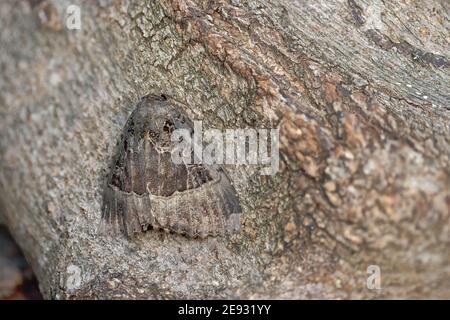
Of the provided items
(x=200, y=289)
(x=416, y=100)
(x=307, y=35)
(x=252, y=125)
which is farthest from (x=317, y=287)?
(x=307, y=35)

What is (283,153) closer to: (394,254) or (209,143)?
(209,143)

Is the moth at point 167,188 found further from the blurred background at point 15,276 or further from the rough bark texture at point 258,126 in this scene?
the blurred background at point 15,276

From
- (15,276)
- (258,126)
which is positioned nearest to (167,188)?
(258,126)

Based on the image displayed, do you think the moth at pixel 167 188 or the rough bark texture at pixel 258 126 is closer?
the rough bark texture at pixel 258 126

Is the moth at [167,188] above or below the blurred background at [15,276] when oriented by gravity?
above

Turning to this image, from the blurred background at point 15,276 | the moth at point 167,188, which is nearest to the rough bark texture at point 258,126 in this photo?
the moth at point 167,188

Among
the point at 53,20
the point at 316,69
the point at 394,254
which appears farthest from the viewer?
the point at 53,20
